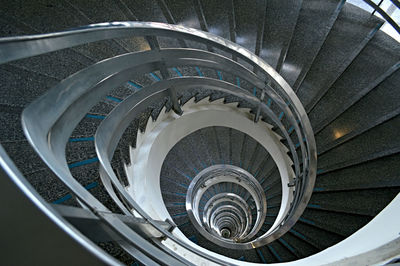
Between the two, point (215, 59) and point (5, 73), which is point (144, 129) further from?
point (5, 73)

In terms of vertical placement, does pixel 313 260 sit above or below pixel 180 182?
below

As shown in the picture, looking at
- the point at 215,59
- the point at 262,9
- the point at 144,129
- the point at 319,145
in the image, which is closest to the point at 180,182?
the point at 144,129

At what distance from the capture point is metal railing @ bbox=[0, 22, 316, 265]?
901 mm

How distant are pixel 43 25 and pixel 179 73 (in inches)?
68.9

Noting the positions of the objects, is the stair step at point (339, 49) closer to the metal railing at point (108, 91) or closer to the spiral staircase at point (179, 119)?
the spiral staircase at point (179, 119)

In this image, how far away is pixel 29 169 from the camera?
1.68 metres

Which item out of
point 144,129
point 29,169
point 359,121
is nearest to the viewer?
point 29,169

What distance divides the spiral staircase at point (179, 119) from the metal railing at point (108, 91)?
0.03ft

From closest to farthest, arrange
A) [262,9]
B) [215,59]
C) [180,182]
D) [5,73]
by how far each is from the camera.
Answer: [5,73] < [215,59] < [262,9] < [180,182]

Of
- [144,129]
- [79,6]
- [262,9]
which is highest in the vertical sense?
[262,9]

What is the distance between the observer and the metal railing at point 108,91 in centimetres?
90

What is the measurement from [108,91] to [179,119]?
1.89m

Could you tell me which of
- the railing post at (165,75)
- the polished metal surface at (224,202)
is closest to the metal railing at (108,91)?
the railing post at (165,75)

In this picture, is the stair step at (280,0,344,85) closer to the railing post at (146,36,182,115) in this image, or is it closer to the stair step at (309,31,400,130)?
the stair step at (309,31,400,130)
